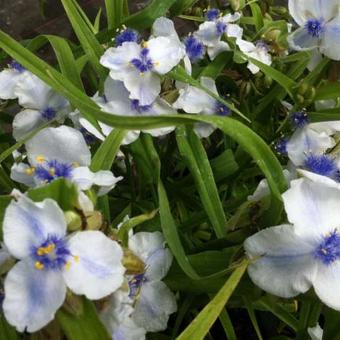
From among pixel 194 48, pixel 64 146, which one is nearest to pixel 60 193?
pixel 64 146

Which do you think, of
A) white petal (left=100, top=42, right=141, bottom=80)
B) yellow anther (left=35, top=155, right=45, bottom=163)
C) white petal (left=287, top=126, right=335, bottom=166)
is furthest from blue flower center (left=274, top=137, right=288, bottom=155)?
yellow anther (left=35, top=155, right=45, bottom=163)

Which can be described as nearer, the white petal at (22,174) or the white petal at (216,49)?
the white petal at (22,174)

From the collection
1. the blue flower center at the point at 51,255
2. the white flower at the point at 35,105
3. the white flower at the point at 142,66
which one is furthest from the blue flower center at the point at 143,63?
the blue flower center at the point at 51,255

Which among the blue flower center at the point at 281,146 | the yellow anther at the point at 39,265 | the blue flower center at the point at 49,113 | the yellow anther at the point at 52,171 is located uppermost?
the yellow anther at the point at 39,265

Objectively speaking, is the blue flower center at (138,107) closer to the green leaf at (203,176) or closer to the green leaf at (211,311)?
the green leaf at (203,176)

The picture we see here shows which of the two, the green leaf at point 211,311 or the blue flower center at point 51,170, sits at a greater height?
the blue flower center at point 51,170

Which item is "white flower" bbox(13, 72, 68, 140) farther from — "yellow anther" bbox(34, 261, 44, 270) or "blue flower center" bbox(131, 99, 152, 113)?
"yellow anther" bbox(34, 261, 44, 270)

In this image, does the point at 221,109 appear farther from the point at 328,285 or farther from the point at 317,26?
the point at 328,285
